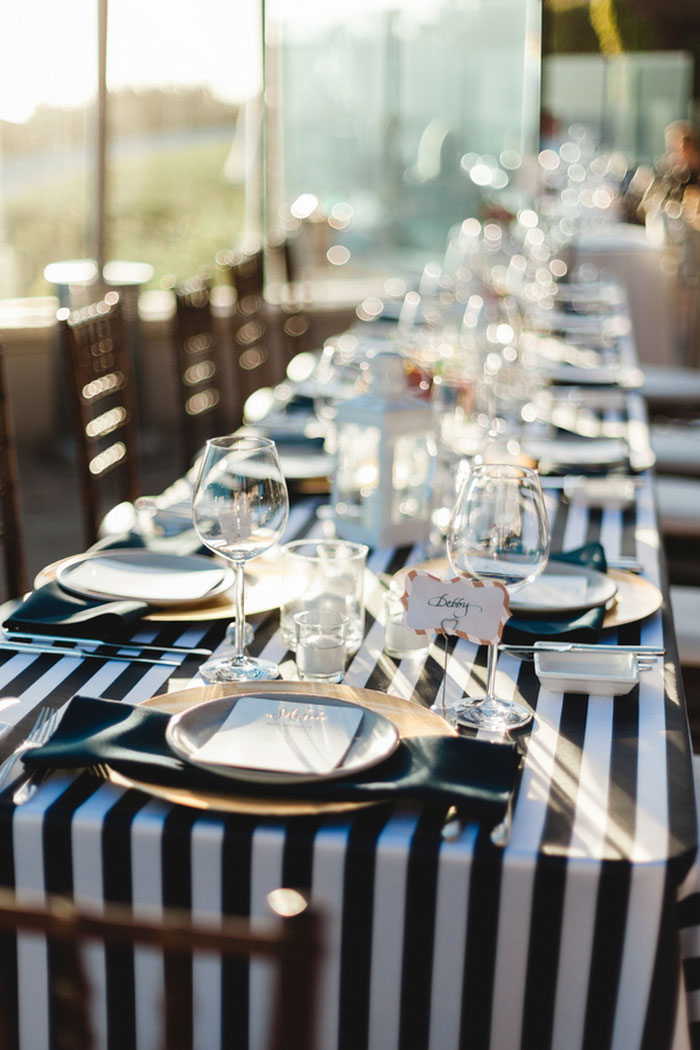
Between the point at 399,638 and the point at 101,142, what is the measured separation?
462 centimetres

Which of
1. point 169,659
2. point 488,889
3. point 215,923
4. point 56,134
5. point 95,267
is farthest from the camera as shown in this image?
point 56,134

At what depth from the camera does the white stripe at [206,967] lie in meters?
0.97

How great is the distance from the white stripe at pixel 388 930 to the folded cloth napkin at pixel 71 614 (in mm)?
536

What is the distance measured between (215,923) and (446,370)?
6.37 feet

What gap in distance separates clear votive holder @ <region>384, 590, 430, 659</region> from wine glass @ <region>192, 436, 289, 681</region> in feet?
0.50

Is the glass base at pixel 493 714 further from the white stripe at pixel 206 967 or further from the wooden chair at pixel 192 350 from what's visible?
the wooden chair at pixel 192 350

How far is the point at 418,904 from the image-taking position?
37.7 inches

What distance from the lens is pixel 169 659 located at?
1.34 meters

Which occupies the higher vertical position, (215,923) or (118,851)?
(215,923)

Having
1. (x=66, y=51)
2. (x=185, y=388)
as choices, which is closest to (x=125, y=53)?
(x=66, y=51)

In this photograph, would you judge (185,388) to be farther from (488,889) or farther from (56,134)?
(56,134)

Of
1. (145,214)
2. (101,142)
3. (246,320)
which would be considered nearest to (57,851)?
(246,320)

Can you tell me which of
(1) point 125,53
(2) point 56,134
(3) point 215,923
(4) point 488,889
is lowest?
(4) point 488,889

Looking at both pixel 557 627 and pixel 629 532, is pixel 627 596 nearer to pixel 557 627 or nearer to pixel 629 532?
Result: pixel 557 627
